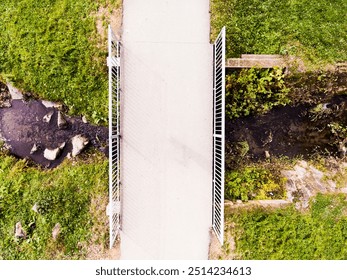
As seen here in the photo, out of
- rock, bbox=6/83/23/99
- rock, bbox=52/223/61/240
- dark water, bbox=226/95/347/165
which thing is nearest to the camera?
rock, bbox=52/223/61/240

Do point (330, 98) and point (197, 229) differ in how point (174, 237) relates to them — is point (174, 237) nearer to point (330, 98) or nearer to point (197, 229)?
point (197, 229)

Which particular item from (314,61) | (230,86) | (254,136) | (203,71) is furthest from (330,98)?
(203,71)

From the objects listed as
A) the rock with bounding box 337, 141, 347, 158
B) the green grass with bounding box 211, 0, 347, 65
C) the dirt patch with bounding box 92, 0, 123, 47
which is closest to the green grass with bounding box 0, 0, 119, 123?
the dirt patch with bounding box 92, 0, 123, 47

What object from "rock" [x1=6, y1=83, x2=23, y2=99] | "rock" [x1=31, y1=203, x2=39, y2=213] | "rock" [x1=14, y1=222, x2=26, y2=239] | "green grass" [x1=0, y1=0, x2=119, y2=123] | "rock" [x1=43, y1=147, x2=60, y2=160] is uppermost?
"green grass" [x1=0, y1=0, x2=119, y2=123]

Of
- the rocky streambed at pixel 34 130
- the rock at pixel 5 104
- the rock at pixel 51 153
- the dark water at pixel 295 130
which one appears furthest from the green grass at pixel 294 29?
the rock at pixel 5 104

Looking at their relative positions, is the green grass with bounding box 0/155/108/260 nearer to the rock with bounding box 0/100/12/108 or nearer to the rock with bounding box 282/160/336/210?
the rock with bounding box 0/100/12/108

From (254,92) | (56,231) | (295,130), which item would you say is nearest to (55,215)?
(56,231)
